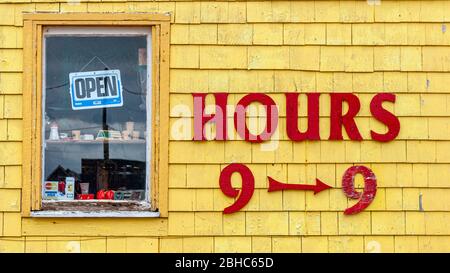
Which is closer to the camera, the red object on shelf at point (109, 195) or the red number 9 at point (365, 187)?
the red number 9 at point (365, 187)

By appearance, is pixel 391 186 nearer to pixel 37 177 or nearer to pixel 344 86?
pixel 344 86

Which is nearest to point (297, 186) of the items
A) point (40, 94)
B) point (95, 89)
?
point (95, 89)

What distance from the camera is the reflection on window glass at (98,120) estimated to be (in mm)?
7816

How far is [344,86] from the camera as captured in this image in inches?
305

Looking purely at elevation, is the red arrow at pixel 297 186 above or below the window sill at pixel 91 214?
above

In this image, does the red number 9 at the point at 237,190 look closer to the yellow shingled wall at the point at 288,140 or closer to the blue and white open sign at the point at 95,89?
the yellow shingled wall at the point at 288,140

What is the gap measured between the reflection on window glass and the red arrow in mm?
1004

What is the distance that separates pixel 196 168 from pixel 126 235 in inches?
29.8

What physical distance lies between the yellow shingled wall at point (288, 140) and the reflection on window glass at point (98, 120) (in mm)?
255

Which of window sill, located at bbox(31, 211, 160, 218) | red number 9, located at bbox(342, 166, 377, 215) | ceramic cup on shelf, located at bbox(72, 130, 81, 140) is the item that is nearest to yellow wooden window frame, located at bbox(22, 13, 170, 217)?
window sill, located at bbox(31, 211, 160, 218)

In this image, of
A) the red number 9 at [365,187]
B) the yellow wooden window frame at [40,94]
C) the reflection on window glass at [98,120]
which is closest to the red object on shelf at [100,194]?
the reflection on window glass at [98,120]

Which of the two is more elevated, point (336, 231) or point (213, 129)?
point (213, 129)
